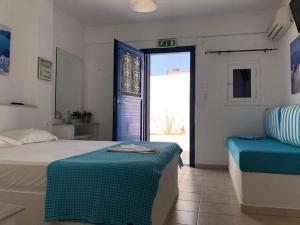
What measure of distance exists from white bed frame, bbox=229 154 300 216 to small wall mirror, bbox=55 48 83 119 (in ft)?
10.2

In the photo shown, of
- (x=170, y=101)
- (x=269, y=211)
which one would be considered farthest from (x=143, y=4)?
(x=170, y=101)

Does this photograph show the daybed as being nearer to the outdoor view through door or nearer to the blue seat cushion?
the blue seat cushion

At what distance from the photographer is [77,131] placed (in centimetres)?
470

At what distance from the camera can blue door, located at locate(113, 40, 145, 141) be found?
419 centimetres

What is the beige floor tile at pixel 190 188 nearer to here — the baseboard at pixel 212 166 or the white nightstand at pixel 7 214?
the baseboard at pixel 212 166

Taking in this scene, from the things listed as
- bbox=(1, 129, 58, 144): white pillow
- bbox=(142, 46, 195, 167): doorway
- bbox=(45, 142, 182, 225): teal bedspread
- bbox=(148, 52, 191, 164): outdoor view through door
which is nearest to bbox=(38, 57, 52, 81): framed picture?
bbox=(1, 129, 58, 144): white pillow

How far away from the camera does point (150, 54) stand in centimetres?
498

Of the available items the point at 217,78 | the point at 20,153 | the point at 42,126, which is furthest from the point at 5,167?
the point at 217,78

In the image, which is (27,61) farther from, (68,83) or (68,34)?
(68,34)

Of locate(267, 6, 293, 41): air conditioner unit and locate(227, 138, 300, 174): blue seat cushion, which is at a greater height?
locate(267, 6, 293, 41): air conditioner unit

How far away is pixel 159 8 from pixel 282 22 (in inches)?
74.7

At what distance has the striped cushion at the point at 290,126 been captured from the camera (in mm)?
2607

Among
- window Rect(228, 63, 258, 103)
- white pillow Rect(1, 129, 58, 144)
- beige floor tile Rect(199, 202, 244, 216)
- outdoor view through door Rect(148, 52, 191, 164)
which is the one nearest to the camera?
beige floor tile Rect(199, 202, 244, 216)

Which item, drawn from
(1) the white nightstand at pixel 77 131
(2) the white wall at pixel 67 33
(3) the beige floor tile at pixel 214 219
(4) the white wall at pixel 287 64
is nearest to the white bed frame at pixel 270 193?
(3) the beige floor tile at pixel 214 219
